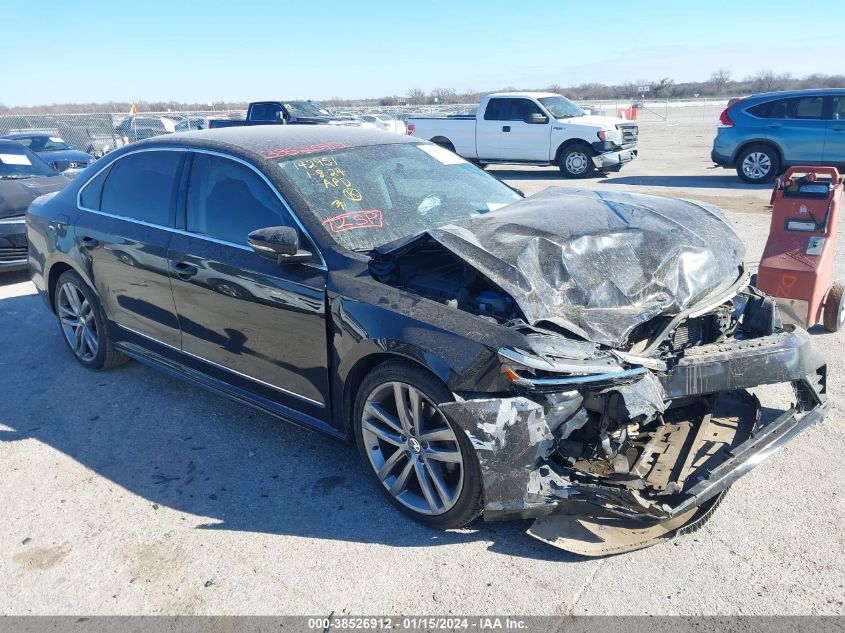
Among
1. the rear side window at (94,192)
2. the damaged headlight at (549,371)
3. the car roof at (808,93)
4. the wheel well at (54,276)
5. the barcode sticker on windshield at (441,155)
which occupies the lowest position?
the wheel well at (54,276)

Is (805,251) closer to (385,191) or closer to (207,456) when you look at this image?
(385,191)

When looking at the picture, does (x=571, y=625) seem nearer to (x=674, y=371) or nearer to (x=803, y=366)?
(x=674, y=371)

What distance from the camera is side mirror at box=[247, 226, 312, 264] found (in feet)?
11.3

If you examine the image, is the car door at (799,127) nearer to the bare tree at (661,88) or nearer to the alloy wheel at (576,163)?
the alloy wheel at (576,163)

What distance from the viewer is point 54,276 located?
5.53 meters

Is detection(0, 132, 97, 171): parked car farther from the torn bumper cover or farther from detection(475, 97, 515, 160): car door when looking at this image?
the torn bumper cover

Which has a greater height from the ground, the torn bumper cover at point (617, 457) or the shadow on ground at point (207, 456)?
the torn bumper cover at point (617, 457)

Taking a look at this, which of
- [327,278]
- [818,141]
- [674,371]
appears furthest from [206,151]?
[818,141]

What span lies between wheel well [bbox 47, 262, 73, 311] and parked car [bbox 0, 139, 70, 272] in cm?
323

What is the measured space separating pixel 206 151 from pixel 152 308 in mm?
1126

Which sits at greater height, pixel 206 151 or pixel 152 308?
pixel 206 151

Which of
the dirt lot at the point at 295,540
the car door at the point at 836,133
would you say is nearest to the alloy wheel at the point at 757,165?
the car door at the point at 836,133

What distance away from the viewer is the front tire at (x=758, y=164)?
13.5 meters

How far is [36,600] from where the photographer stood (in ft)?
9.67
